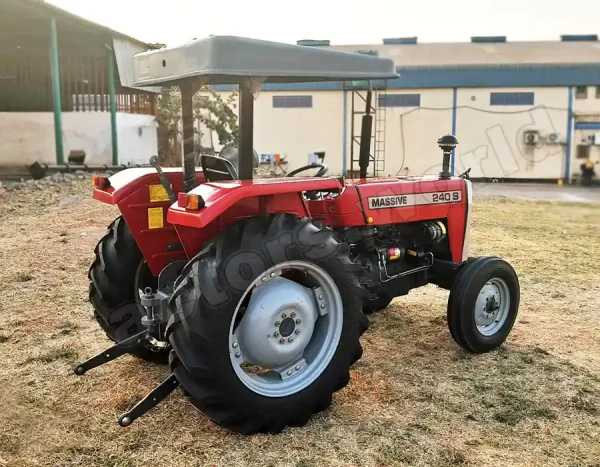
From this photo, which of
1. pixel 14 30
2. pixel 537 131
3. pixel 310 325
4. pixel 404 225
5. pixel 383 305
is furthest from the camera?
pixel 537 131

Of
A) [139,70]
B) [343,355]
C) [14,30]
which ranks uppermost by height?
[14,30]

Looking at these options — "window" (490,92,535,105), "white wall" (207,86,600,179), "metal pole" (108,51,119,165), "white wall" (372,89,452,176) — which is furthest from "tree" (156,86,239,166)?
"window" (490,92,535,105)

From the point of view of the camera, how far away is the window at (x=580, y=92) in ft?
73.7

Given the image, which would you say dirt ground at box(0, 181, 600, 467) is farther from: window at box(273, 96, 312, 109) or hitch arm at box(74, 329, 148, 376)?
window at box(273, 96, 312, 109)

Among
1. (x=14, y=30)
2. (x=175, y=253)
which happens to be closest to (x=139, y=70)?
(x=175, y=253)

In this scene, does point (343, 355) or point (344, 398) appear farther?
point (344, 398)

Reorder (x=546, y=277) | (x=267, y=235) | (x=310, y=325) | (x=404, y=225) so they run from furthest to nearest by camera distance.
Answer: (x=546, y=277), (x=404, y=225), (x=310, y=325), (x=267, y=235)

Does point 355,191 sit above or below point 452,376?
above

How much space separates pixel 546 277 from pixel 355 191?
11.6 ft

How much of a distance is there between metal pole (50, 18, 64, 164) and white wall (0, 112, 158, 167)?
2.57 ft

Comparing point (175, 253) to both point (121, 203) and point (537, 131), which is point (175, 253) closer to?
point (121, 203)

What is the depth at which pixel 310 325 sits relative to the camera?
3.10 meters

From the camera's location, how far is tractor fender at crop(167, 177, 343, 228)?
2699 millimetres

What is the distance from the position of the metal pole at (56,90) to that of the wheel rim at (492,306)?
458 inches
